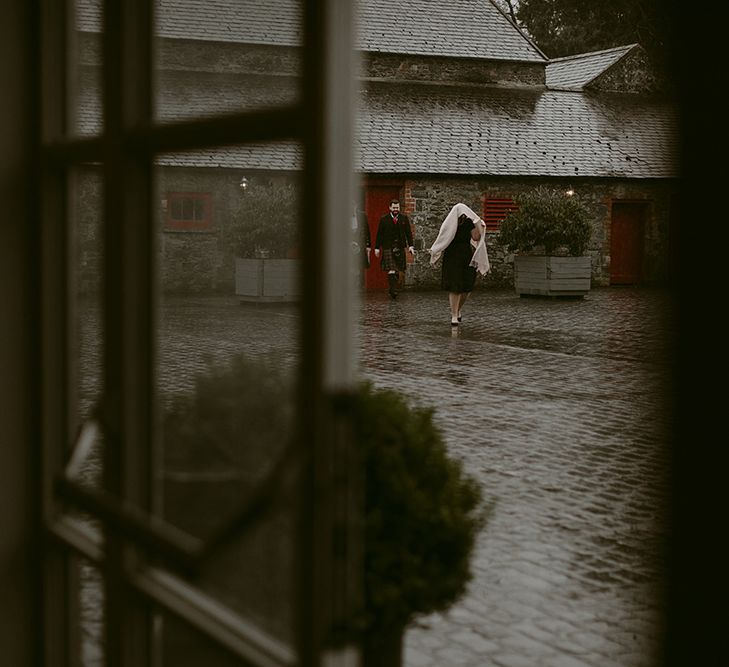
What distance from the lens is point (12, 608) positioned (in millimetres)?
2641

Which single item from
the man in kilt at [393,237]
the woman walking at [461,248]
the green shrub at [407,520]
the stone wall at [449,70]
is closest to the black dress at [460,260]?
the woman walking at [461,248]

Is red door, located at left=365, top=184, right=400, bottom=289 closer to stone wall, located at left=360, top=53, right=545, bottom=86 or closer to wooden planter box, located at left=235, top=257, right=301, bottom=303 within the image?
stone wall, located at left=360, top=53, right=545, bottom=86

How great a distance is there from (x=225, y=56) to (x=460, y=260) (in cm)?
1499

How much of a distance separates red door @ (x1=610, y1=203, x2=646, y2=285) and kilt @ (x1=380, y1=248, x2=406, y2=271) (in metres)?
10.4

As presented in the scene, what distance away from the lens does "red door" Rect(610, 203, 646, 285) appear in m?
33.0

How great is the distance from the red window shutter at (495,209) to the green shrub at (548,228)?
4048 mm

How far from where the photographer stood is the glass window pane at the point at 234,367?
5.61ft

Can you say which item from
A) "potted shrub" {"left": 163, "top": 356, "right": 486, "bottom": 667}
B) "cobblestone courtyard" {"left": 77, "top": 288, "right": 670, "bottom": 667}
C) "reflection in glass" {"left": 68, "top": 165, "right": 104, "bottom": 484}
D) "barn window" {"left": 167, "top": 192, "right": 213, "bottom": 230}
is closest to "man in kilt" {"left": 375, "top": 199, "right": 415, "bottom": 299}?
"cobblestone courtyard" {"left": 77, "top": 288, "right": 670, "bottom": 667}

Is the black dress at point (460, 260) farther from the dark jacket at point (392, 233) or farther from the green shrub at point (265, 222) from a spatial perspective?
the green shrub at point (265, 222)

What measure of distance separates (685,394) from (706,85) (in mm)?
245

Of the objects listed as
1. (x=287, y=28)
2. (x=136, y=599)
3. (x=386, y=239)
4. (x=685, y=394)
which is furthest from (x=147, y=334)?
(x=386, y=239)

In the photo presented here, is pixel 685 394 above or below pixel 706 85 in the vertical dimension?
below

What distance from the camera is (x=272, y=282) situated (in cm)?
166

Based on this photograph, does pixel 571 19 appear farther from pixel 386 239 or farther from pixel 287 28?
pixel 287 28
